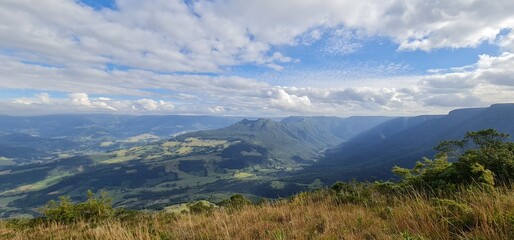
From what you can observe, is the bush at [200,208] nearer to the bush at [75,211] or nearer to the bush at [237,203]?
the bush at [237,203]

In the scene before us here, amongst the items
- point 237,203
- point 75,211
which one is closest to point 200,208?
point 237,203

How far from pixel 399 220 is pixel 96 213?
824 inches

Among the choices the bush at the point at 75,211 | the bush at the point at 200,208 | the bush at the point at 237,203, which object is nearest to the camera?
the bush at the point at 237,203

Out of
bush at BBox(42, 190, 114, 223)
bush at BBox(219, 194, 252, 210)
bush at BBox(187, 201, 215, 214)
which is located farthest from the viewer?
bush at BBox(42, 190, 114, 223)

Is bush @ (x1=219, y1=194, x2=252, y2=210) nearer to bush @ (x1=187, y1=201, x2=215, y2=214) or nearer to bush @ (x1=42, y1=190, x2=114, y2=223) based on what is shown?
bush @ (x1=187, y1=201, x2=215, y2=214)

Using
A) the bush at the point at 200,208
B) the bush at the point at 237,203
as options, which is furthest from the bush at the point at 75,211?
the bush at the point at 237,203

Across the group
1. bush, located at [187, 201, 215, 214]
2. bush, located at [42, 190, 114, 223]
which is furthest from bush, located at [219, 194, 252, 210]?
bush, located at [42, 190, 114, 223]

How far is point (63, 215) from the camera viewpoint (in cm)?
1847

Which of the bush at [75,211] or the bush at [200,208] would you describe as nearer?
the bush at [200,208]

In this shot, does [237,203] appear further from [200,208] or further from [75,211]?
[75,211]

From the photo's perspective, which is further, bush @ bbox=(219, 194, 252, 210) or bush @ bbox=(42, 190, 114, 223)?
bush @ bbox=(42, 190, 114, 223)

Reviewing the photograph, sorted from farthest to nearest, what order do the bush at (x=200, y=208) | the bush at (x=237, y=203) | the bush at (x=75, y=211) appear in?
the bush at (x=75, y=211) → the bush at (x=200, y=208) → the bush at (x=237, y=203)

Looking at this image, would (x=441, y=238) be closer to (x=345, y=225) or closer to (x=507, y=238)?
(x=507, y=238)

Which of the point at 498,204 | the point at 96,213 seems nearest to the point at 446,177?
the point at 498,204
